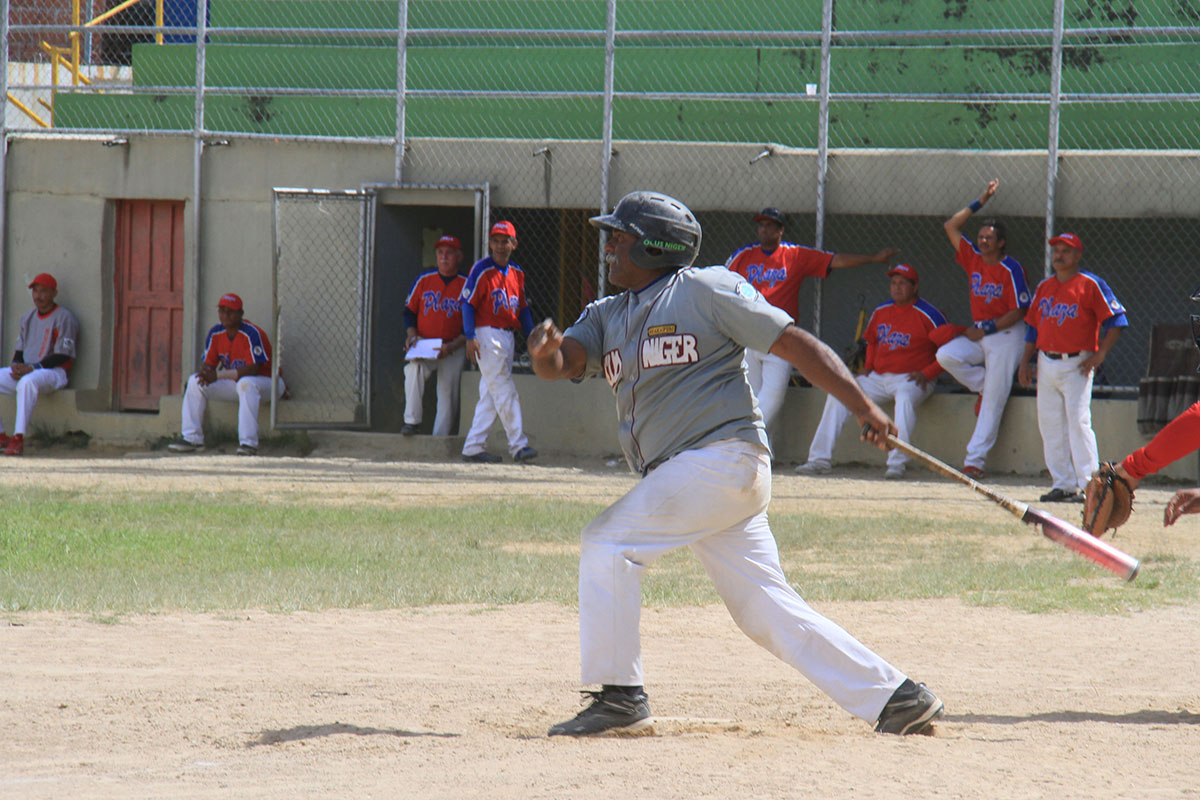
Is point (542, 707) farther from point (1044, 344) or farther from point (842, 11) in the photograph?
point (842, 11)

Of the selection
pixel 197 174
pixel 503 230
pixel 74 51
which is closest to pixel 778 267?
pixel 503 230

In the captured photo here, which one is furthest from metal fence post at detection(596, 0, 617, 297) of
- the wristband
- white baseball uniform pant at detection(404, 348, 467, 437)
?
the wristband

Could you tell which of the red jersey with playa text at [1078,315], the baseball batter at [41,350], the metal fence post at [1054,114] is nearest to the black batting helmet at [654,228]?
the red jersey with playa text at [1078,315]

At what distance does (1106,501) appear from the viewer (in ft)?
17.0

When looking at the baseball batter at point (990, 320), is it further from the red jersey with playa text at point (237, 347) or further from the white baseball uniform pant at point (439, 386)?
the red jersey with playa text at point (237, 347)

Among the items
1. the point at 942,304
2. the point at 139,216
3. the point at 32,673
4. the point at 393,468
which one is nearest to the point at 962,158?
the point at 942,304

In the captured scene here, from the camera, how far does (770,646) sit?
4555mm

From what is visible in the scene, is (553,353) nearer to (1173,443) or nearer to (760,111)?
(1173,443)

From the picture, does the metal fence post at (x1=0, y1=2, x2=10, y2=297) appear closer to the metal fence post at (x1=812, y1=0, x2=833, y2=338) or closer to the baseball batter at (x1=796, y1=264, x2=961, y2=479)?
the metal fence post at (x1=812, y1=0, x2=833, y2=338)

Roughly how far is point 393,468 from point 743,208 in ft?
14.9

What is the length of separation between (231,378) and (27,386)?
2.41 meters

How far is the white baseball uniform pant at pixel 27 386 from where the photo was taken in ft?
49.6

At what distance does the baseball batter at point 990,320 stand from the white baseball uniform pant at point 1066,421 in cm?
116

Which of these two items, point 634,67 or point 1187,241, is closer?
point 1187,241
